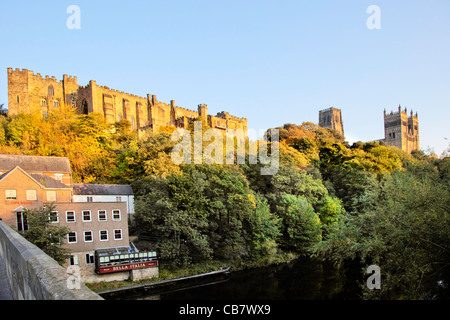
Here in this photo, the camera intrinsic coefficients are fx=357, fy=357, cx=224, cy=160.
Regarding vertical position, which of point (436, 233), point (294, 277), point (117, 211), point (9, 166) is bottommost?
point (294, 277)

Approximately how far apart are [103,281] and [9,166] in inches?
560

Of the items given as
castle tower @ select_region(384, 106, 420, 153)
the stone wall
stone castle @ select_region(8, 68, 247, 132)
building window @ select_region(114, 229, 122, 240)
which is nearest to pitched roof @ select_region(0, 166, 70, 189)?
building window @ select_region(114, 229, 122, 240)

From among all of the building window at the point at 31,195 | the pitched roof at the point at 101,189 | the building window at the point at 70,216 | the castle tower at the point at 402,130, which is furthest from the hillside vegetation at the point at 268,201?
the castle tower at the point at 402,130

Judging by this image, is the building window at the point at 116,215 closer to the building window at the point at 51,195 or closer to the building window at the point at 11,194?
the building window at the point at 51,195

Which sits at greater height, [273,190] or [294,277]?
[273,190]

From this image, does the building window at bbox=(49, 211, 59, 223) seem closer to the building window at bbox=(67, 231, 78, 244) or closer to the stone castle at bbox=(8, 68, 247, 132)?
the building window at bbox=(67, 231, 78, 244)

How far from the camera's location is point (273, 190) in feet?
Result: 145

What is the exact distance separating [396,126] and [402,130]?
3.09m

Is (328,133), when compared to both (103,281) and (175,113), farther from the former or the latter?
(103,281)

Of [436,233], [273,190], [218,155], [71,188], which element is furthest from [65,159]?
[436,233]

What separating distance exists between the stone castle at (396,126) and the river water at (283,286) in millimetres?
114670

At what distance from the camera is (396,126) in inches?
5640

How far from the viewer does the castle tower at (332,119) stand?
140875 millimetres

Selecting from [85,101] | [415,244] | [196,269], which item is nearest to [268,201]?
[196,269]
